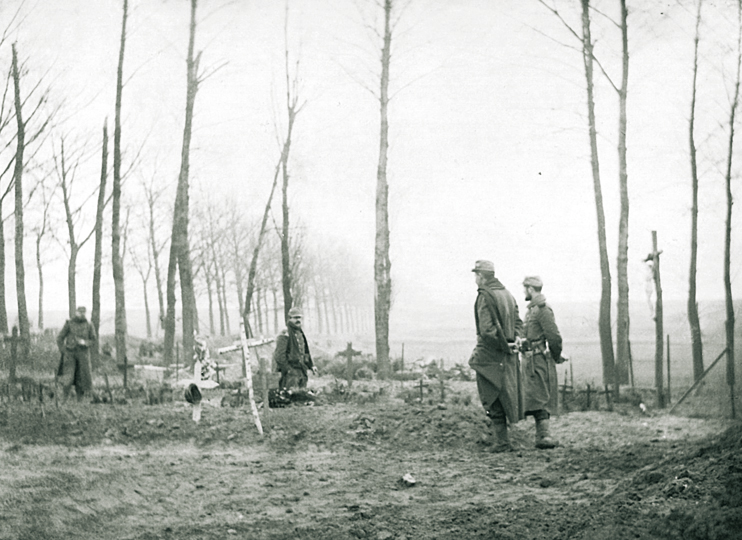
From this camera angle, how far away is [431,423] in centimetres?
742

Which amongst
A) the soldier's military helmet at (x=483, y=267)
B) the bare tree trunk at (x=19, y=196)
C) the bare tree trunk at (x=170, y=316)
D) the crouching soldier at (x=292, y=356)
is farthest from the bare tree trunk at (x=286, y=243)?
the soldier's military helmet at (x=483, y=267)

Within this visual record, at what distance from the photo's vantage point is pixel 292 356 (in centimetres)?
937

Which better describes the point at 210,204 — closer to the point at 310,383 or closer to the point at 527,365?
the point at 310,383

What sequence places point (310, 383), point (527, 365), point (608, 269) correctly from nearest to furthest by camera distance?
point (527, 365)
point (608, 269)
point (310, 383)

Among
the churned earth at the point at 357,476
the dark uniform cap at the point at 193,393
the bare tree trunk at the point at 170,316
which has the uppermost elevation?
the bare tree trunk at the point at 170,316

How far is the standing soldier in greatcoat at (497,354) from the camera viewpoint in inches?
255

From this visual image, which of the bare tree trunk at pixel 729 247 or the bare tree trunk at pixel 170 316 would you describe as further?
the bare tree trunk at pixel 170 316

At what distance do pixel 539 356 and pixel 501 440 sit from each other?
2.95ft

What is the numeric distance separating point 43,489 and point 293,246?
2046 cm

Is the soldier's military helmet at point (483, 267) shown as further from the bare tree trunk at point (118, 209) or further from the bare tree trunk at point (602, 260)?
the bare tree trunk at point (118, 209)

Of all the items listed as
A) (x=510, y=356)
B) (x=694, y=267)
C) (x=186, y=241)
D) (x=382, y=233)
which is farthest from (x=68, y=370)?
(x=694, y=267)

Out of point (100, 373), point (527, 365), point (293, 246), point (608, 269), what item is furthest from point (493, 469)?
point (293, 246)

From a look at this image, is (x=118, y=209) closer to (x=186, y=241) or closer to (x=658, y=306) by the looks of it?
(x=186, y=241)

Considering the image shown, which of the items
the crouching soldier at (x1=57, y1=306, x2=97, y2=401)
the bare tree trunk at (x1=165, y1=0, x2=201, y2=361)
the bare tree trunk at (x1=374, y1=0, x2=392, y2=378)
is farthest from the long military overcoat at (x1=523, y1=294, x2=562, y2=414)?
the bare tree trunk at (x1=165, y1=0, x2=201, y2=361)
